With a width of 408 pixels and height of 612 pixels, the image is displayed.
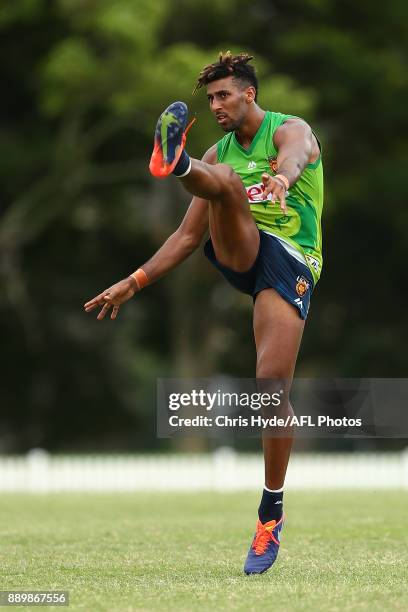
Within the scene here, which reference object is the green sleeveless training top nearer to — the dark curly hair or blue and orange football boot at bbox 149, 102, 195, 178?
the dark curly hair

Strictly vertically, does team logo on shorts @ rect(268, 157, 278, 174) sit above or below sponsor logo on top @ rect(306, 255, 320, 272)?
above

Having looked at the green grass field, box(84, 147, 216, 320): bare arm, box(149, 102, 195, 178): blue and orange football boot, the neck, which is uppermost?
the neck

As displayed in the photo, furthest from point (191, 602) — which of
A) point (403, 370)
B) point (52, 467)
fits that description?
point (403, 370)

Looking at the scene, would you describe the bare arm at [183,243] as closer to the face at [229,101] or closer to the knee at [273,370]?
the face at [229,101]

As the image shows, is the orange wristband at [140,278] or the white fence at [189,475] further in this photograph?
the white fence at [189,475]

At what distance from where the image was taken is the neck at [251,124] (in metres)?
6.04

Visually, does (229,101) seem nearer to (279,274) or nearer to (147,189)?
(279,274)

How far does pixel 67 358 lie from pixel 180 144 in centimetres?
2866

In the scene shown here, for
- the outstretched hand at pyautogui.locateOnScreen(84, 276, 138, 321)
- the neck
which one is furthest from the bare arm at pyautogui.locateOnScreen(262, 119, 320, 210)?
the outstretched hand at pyautogui.locateOnScreen(84, 276, 138, 321)

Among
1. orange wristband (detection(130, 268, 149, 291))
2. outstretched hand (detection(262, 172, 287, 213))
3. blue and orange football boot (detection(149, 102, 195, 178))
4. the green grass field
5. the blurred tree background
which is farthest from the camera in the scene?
the blurred tree background

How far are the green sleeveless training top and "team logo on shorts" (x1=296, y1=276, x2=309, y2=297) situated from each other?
100 mm

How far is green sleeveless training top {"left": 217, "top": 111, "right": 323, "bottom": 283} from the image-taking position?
237 inches

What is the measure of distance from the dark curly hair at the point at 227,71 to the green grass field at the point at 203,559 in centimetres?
236

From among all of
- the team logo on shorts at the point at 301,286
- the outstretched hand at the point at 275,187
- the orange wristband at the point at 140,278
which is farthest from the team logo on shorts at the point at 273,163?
the orange wristband at the point at 140,278
